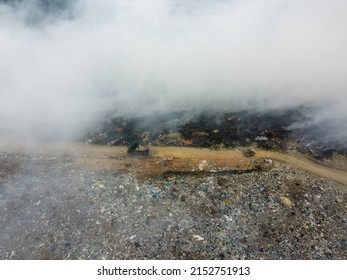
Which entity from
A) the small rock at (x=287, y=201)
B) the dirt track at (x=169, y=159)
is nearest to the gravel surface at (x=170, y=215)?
the small rock at (x=287, y=201)

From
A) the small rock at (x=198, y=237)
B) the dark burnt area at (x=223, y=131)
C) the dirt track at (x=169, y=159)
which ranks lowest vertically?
the small rock at (x=198, y=237)

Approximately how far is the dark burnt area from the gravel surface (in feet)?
3.23

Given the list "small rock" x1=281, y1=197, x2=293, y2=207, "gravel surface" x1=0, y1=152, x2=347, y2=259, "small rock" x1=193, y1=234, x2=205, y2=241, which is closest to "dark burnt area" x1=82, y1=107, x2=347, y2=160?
"gravel surface" x1=0, y1=152, x2=347, y2=259

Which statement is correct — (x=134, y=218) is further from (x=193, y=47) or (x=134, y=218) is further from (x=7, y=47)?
(x=7, y=47)

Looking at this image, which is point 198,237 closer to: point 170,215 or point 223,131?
point 170,215

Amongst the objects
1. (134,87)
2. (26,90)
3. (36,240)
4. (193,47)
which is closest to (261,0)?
(193,47)

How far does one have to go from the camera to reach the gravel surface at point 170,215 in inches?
190

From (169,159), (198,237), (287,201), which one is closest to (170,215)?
(198,237)

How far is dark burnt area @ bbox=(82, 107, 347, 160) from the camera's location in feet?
22.7

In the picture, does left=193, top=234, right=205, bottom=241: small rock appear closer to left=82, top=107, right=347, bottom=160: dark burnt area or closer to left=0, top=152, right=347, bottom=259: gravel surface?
left=0, top=152, right=347, bottom=259: gravel surface

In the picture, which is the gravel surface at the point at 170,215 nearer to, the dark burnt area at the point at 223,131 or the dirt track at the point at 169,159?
the dirt track at the point at 169,159

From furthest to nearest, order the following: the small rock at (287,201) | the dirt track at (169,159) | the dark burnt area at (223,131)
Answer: the dark burnt area at (223,131) < the dirt track at (169,159) < the small rock at (287,201)

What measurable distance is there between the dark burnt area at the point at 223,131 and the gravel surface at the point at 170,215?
3.23 feet

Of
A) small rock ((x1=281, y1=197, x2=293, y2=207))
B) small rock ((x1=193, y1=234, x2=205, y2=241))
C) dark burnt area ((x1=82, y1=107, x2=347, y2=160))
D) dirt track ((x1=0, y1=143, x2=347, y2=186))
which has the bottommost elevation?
small rock ((x1=193, y1=234, x2=205, y2=241))
